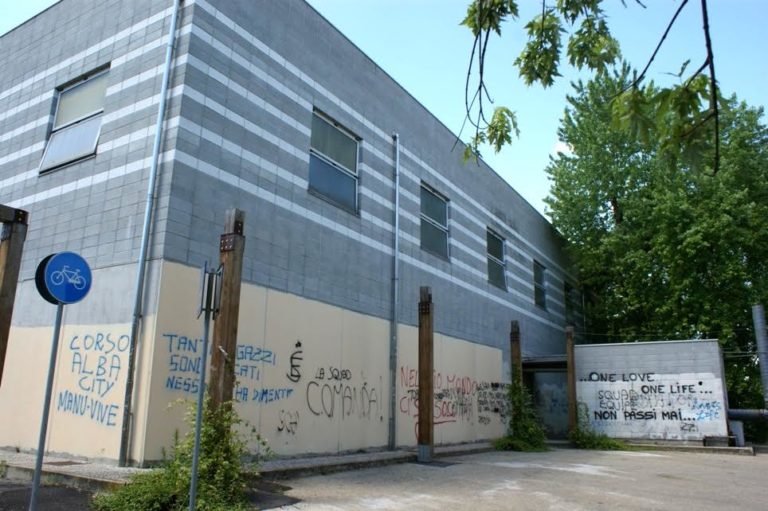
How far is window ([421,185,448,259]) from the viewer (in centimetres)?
1681

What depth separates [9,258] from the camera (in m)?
8.00

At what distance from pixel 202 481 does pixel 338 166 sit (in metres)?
8.36

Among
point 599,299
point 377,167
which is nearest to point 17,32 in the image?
point 377,167

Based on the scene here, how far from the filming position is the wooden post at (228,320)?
731 centimetres

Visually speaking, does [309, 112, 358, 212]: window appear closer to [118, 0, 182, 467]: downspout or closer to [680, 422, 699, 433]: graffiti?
[118, 0, 182, 467]: downspout

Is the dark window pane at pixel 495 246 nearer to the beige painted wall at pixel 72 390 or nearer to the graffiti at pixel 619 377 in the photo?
the graffiti at pixel 619 377

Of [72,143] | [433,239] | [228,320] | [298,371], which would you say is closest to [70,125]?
[72,143]

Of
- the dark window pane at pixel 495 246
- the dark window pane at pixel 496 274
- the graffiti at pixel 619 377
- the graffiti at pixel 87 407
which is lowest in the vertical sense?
the graffiti at pixel 87 407

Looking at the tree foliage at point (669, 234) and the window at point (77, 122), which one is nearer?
the window at point (77, 122)

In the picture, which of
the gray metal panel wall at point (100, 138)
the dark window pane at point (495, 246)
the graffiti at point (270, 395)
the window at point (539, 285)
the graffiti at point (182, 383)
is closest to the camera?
the graffiti at point (182, 383)

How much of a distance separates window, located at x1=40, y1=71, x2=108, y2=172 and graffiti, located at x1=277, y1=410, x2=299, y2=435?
19.8 ft

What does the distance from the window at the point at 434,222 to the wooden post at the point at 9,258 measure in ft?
33.8

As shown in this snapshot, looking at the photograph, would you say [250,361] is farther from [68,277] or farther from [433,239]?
[433,239]

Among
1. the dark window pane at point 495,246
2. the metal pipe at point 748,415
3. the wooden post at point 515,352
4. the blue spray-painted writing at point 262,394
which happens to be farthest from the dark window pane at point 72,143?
the metal pipe at point 748,415
